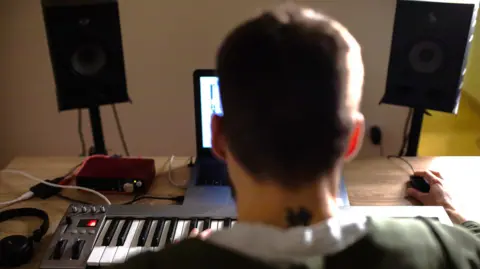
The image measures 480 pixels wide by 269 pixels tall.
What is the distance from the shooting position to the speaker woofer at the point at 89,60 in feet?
5.13

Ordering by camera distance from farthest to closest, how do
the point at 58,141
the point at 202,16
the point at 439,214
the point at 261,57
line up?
the point at 58,141, the point at 202,16, the point at 439,214, the point at 261,57

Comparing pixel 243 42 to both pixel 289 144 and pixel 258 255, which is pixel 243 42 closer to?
pixel 289 144

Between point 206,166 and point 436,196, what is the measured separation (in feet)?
1.95

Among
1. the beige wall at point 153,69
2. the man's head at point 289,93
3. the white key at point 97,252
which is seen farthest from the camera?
the beige wall at point 153,69

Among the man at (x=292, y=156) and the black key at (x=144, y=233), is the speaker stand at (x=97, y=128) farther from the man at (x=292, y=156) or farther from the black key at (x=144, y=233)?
the man at (x=292, y=156)

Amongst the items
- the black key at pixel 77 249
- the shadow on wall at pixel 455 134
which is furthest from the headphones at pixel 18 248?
the shadow on wall at pixel 455 134

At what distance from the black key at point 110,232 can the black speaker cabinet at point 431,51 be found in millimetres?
914

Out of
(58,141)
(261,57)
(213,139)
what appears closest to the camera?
(261,57)

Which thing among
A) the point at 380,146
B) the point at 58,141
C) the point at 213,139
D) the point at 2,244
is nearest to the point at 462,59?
the point at 380,146

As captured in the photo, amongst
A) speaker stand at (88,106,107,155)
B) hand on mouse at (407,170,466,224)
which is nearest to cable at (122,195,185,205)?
speaker stand at (88,106,107,155)

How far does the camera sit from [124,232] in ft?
3.98

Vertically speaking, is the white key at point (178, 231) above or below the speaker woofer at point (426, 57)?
below

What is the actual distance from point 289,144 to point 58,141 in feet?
6.08

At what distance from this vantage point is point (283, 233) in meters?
0.72
